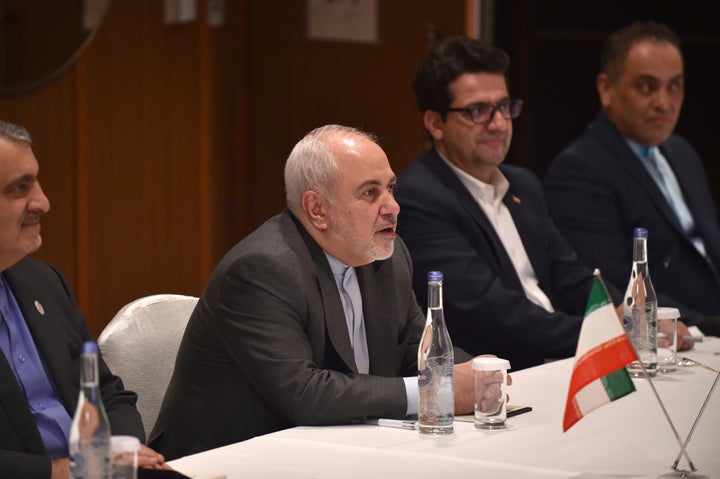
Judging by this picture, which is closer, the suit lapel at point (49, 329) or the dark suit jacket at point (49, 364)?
the dark suit jacket at point (49, 364)

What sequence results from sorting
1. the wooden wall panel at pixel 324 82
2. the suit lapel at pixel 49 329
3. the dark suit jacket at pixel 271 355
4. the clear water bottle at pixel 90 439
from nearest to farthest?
1. the clear water bottle at pixel 90 439
2. the dark suit jacket at pixel 271 355
3. the suit lapel at pixel 49 329
4. the wooden wall panel at pixel 324 82

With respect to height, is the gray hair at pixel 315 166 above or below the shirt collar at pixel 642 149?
above

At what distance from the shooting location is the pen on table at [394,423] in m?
2.55

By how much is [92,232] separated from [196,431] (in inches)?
91.5

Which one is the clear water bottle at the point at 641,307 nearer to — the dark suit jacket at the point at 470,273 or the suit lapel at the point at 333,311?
the dark suit jacket at the point at 470,273

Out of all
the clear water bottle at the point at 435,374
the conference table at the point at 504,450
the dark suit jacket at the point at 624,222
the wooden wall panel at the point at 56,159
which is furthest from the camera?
the wooden wall panel at the point at 56,159

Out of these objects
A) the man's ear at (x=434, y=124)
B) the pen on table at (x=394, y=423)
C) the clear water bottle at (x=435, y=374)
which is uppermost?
the man's ear at (x=434, y=124)

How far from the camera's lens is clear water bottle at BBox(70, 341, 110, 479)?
5.83 feet

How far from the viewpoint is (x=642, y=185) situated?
4.73 metres

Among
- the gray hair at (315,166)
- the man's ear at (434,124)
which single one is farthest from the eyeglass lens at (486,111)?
the gray hair at (315,166)

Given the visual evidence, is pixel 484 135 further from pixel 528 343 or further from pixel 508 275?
pixel 528 343

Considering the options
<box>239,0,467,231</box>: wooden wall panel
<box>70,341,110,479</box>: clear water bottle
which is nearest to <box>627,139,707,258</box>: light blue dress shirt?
<box>239,0,467,231</box>: wooden wall panel

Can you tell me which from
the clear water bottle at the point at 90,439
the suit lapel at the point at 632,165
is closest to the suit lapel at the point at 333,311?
the clear water bottle at the point at 90,439

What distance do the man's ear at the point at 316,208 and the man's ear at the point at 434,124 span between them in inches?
50.7
